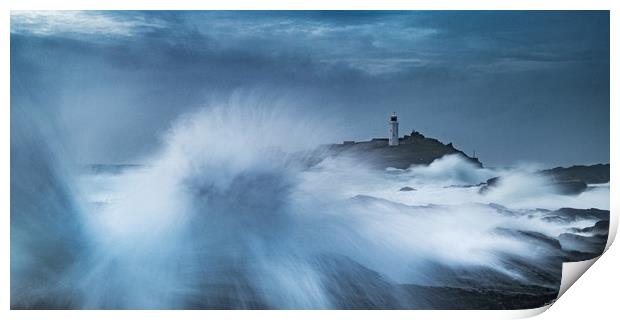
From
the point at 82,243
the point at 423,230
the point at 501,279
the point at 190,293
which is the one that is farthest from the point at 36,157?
the point at 501,279

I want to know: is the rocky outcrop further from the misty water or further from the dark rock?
the dark rock

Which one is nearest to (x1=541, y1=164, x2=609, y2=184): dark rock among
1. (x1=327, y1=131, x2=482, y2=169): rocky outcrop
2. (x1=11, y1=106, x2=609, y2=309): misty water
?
(x1=11, y1=106, x2=609, y2=309): misty water

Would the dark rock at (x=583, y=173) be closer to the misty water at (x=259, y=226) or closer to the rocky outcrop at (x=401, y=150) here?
the misty water at (x=259, y=226)

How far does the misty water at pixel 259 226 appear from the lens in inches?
219

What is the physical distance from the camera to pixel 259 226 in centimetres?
557

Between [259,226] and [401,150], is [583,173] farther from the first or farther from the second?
[259,226]

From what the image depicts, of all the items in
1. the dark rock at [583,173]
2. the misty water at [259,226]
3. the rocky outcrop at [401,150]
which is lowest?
the misty water at [259,226]

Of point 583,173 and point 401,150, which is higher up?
point 401,150

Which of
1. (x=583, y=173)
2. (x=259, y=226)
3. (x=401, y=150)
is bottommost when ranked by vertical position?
(x=259, y=226)

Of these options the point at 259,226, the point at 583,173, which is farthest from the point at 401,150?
the point at 583,173

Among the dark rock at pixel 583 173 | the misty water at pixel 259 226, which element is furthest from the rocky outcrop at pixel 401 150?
the dark rock at pixel 583 173

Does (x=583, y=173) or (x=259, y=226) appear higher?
(x=583, y=173)

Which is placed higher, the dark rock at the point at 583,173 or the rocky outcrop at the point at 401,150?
the rocky outcrop at the point at 401,150
